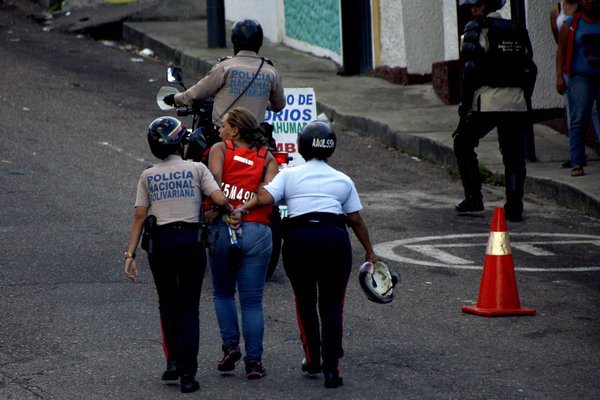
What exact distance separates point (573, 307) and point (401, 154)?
6.87m

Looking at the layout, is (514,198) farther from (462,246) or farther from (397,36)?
(397,36)

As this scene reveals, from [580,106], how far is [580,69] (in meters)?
0.35

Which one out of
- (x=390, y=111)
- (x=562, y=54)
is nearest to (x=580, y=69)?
(x=562, y=54)

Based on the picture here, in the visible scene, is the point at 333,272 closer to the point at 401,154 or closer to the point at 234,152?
the point at 234,152

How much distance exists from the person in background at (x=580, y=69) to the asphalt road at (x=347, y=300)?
74cm

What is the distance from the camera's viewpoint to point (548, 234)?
11977 millimetres

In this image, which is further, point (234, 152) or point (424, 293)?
point (424, 293)

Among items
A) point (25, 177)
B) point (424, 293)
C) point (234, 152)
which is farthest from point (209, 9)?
point (234, 152)

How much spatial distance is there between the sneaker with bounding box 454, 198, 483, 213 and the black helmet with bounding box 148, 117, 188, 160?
18.2ft

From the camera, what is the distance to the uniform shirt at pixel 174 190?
7.55m

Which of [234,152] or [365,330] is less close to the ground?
[234,152]

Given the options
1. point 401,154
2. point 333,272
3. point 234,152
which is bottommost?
point 401,154

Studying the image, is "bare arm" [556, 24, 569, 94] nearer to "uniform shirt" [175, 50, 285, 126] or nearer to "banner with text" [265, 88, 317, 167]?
"banner with text" [265, 88, 317, 167]

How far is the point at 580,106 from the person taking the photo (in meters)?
13.6
